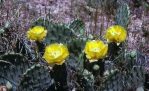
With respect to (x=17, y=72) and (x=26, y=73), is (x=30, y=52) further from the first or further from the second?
(x=26, y=73)

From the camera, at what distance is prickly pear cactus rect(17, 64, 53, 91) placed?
261cm

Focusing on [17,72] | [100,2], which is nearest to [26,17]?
[100,2]

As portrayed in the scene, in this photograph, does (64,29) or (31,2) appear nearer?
(64,29)

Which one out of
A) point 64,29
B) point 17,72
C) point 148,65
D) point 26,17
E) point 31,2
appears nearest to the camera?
point 17,72

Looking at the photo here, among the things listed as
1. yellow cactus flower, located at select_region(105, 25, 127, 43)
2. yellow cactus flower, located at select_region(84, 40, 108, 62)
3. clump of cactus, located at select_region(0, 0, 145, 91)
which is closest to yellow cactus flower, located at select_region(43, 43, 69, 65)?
clump of cactus, located at select_region(0, 0, 145, 91)

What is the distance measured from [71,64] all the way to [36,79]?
0.43m

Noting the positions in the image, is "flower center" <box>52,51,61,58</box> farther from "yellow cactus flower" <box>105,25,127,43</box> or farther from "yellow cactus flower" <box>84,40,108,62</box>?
"yellow cactus flower" <box>105,25,127,43</box>

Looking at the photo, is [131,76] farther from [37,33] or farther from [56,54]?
[37,33]

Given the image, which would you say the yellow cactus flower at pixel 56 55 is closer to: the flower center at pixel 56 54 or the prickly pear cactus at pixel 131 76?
the flower center at pixel 56 54

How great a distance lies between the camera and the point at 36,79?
8.77 feet

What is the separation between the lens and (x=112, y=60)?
9.68 feet

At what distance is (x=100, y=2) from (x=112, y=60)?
1601mm

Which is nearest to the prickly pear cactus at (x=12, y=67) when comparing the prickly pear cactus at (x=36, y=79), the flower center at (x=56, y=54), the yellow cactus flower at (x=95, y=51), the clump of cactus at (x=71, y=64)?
the clump of cactus at (x=71, y=64)

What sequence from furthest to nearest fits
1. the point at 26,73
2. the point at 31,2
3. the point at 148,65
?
the point at 31,2, the point at 148,65, the point at 26,73
